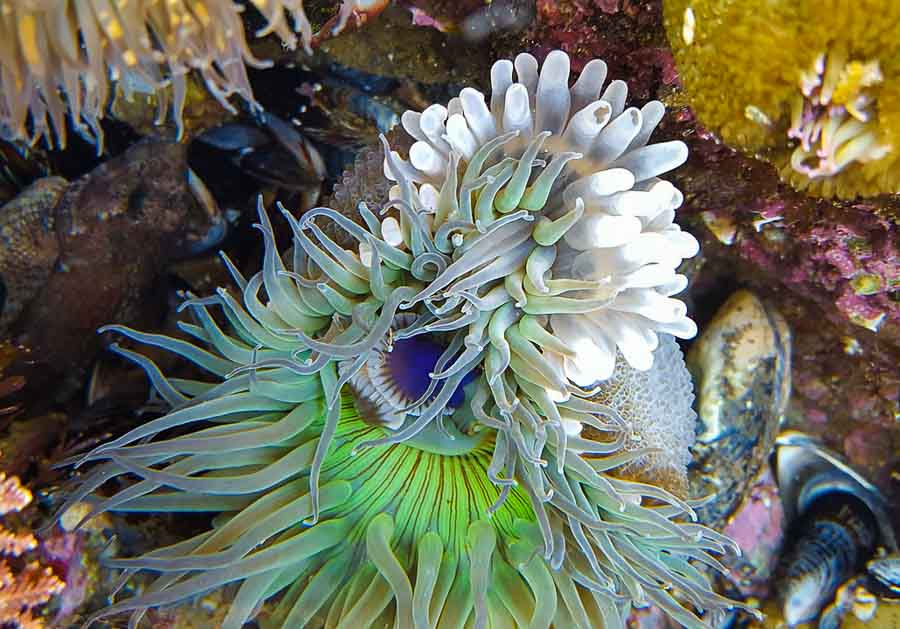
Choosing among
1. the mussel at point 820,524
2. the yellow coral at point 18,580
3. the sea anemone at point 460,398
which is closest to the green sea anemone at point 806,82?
the sea anemone at point 460,398

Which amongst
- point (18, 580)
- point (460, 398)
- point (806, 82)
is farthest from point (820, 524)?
point (18, 580)

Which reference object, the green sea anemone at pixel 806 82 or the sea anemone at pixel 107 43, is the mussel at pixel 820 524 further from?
the sea anemone at pixel 107 43

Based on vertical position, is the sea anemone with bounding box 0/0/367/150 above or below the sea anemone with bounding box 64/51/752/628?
above

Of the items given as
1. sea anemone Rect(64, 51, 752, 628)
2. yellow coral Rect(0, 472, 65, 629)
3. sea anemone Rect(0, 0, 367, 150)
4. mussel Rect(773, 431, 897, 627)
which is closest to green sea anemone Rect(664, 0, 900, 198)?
sea anemone Rect(64, 51, 752, 628)

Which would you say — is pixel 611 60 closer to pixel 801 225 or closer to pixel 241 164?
pixel 801 225

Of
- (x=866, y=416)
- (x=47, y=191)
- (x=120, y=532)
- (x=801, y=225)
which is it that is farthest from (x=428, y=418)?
(x=866, y=416)

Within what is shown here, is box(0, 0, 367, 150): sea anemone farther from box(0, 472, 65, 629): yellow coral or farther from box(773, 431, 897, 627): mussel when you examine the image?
box(773, 431, 897, 627): mussel
